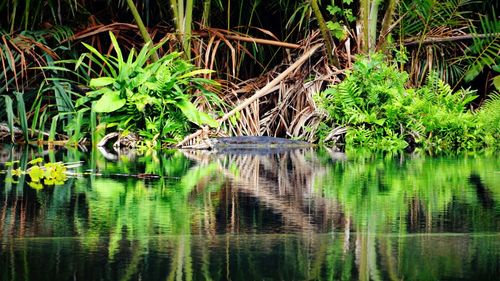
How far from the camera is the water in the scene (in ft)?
10.2

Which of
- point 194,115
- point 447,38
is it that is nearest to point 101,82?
point 194,115

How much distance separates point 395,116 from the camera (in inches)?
424

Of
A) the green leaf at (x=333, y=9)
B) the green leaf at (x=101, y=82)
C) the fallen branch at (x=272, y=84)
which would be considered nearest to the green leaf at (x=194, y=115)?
the fallen branch at (x=272, y=84)

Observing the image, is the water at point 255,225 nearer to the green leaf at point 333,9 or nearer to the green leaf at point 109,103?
the green leaf at point 109,103

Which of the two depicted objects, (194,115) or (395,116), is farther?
(395,116)

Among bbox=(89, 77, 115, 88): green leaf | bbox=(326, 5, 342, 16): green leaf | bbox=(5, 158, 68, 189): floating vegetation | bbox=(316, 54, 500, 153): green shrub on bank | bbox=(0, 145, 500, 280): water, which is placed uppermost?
bbox=(326, 5, 342, 16): green leaf

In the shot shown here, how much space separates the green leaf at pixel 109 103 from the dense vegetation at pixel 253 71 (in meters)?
0.02

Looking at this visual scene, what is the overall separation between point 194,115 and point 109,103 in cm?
89

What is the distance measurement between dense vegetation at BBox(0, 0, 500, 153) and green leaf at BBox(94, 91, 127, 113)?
0.02 metres

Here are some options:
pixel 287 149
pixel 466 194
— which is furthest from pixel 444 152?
pixel 466 194

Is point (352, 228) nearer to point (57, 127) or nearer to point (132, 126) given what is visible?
point (132, 126)

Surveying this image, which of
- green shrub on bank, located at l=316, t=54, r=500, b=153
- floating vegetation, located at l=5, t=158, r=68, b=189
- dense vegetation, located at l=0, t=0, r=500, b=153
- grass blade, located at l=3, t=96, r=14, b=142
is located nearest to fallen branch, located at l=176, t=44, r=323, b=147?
dense vegetation, located at l=0, t=0, r=500, b=153

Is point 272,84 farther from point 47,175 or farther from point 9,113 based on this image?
point 47,175

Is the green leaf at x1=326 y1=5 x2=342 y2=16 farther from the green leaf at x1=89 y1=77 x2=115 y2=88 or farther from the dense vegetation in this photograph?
the green leaf at x1=89 y1=77 x2=115 y2=88
